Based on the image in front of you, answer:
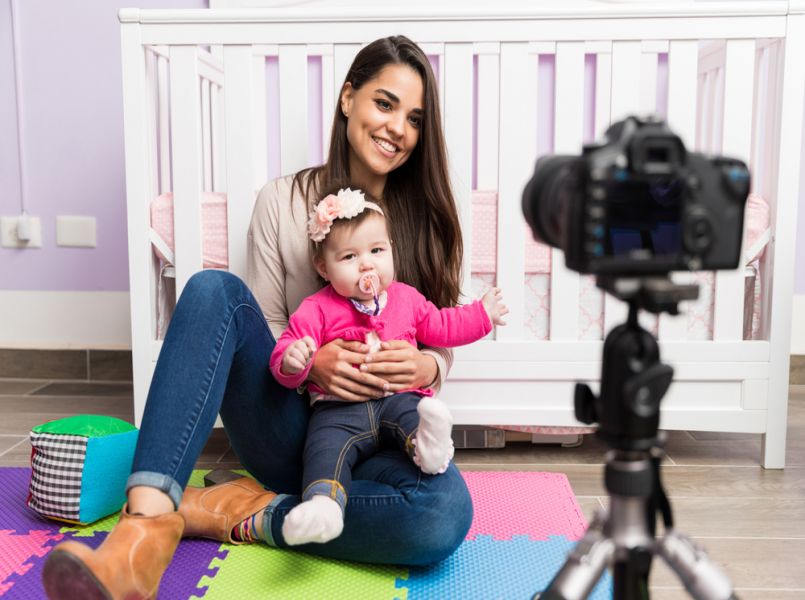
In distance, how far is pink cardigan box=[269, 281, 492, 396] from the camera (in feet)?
4.00

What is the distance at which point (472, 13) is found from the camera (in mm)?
1541

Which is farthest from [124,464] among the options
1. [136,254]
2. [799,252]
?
[799,252]

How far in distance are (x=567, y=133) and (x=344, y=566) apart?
92 cm

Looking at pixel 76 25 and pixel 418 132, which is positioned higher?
pixel 76 25

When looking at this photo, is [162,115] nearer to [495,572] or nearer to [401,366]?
[401,366]

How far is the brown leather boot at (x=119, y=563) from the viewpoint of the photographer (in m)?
0.81

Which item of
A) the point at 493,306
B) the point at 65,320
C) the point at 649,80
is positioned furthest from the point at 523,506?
the point at 65,320

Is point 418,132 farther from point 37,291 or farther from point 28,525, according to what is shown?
point 37,291

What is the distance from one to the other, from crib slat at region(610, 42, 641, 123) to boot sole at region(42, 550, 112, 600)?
1221mm

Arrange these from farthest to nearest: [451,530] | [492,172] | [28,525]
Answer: [492,172], [28,525], [451,530]

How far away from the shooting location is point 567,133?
5.18ft

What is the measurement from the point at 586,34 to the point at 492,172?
766 millimetres

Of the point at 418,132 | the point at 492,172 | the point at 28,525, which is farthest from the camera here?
the point at 492,172

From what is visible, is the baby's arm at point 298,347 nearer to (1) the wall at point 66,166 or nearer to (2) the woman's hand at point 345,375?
(2) the woman's hand at point 345,375
